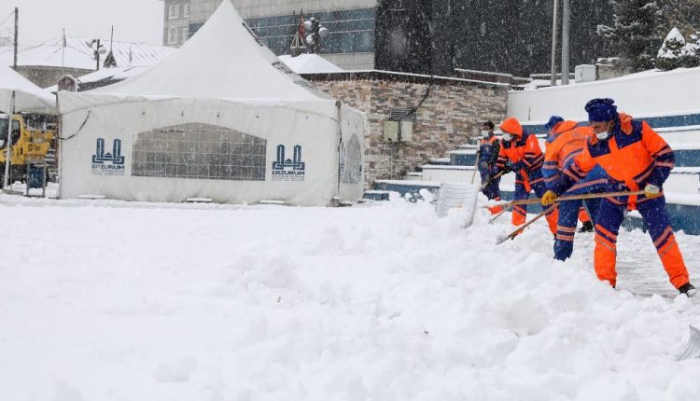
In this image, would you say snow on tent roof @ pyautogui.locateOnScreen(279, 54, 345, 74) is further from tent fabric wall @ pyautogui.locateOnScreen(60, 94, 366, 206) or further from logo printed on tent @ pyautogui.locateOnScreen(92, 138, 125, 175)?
logo printed on tent @ pyautogui.locateOnScreen(92, 138, 125, 175)

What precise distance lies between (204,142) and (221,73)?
59.2 inches

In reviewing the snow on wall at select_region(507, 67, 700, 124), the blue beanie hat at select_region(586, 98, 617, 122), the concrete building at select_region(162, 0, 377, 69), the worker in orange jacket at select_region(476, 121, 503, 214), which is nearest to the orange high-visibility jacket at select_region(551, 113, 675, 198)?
the blue beanie hat at select_region(586, 98, 617, 122)

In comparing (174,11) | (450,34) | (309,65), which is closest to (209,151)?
(309,65)

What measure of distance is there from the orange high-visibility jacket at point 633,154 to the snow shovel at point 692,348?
2.37m

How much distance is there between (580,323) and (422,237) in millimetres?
3965

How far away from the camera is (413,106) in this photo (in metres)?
21.8

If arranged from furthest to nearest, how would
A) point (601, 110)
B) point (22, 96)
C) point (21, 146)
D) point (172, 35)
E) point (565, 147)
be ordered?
point (172, 35) < point (22, 96) < point (21, 146) < point (565, 147) < point (601, 110)

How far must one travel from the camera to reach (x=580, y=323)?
4.91m

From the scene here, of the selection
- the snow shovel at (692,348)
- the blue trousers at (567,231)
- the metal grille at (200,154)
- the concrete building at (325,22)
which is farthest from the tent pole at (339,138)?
the concrete building at (325,22)

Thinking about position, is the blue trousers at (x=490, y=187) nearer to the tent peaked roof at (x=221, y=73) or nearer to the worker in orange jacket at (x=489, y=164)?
the worker in orange jacket at (x=489, y=164)

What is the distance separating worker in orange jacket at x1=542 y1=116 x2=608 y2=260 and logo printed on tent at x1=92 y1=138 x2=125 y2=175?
32.0 feet

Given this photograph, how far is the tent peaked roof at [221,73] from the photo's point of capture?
17.7 m

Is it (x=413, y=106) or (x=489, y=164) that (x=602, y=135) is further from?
(x=413, y=106)

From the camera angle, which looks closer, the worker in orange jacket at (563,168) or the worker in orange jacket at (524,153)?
the worker in orange jacket at (563,168)
